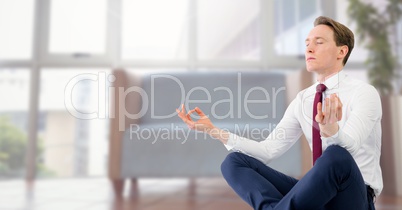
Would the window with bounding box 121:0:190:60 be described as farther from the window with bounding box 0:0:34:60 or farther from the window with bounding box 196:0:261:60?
the window with bounding box 0:0:34:60

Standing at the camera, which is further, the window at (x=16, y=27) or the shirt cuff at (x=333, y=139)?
the window at (x=16, y=27)

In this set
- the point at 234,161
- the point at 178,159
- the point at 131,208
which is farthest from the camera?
the point at 178,159

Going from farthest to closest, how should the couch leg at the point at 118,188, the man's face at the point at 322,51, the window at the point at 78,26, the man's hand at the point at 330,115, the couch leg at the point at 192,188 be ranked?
the window at the point at 78,26
the couch leg at the point at 192,188
the couch leg at the point at 118,188
the man's face at the point at 322,51
the man's hand at the point at 330,115

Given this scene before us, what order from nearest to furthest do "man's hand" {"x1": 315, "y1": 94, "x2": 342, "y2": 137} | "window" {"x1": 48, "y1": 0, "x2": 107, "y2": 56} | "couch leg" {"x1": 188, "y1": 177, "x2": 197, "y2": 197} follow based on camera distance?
1. "man's hand" {"x1": 315, "y1": 94, "x2": 342, "y2": 137}
2. "couch leg" {"x1": 188, "y1": 177, "x2": 197, "y2": 197}
3. "window" {"x1": 48, "y1": 0, "x2": 107, "y2": 56}

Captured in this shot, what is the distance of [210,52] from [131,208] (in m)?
1.74

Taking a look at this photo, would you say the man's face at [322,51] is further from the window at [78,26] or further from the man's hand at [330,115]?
the window at [78,26]

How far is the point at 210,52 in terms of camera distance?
114 inches

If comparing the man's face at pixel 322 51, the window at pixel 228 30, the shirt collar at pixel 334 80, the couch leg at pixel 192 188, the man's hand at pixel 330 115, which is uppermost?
the window at pixel 228 30

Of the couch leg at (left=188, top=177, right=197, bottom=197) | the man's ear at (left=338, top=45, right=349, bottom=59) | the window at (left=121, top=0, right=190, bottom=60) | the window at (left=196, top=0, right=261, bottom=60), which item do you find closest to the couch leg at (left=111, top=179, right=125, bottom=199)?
the couch leg at (left=188, top=177, right=197, bottom=197)

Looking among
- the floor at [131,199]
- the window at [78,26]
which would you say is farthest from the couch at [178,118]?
the window at [78,26]

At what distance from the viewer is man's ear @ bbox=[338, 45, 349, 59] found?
730 mm

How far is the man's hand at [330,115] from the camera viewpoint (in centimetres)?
57

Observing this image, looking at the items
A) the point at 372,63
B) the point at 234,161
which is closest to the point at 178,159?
the point at 234,161

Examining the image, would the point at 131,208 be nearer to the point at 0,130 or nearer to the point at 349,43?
the point at 349,43
